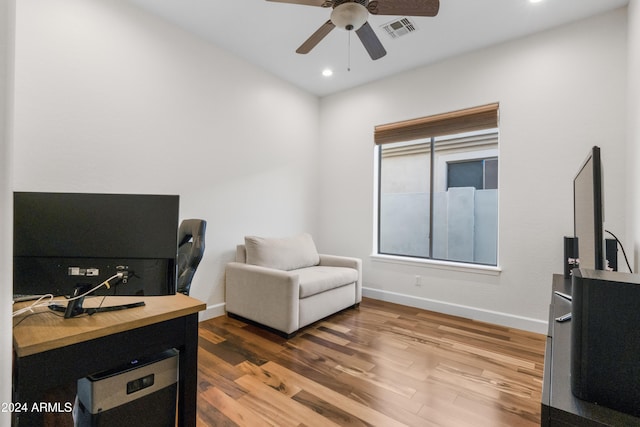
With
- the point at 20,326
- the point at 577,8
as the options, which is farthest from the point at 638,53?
the point at 20,326

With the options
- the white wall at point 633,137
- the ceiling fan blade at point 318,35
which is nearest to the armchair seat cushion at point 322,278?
the ceiling fan blade at point 318,35

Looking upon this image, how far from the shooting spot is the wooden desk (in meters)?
0.94

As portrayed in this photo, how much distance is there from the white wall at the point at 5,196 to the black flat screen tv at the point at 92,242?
0.62 m

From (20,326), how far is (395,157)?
5.36 metres

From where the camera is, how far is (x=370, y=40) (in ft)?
7.76

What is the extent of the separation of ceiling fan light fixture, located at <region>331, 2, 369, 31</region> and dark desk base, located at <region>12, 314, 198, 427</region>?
2.00m

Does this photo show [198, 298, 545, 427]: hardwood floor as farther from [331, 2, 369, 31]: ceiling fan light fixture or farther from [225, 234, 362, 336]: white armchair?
[331, 2, 369, 31]: ceiling fan light fixture

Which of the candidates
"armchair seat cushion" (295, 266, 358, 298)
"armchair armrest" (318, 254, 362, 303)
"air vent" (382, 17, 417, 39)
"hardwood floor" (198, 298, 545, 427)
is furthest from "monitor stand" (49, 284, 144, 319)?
"air vent" (382, 17, 417, 39)

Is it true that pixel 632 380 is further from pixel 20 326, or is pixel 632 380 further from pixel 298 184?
pixel 298 184

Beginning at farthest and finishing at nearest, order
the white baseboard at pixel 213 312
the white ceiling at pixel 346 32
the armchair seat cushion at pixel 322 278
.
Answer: the white baseboard at pixel 213 312
the armchair seat cushion at pixel 322 278
the white ceiling at pixel 346 32

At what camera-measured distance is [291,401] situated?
5.87 feet

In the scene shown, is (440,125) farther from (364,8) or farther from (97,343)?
(97,343)

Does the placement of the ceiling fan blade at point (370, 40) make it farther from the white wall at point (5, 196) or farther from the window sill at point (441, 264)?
the window sill at point (441, 264)

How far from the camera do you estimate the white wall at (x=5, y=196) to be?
0.59 m
